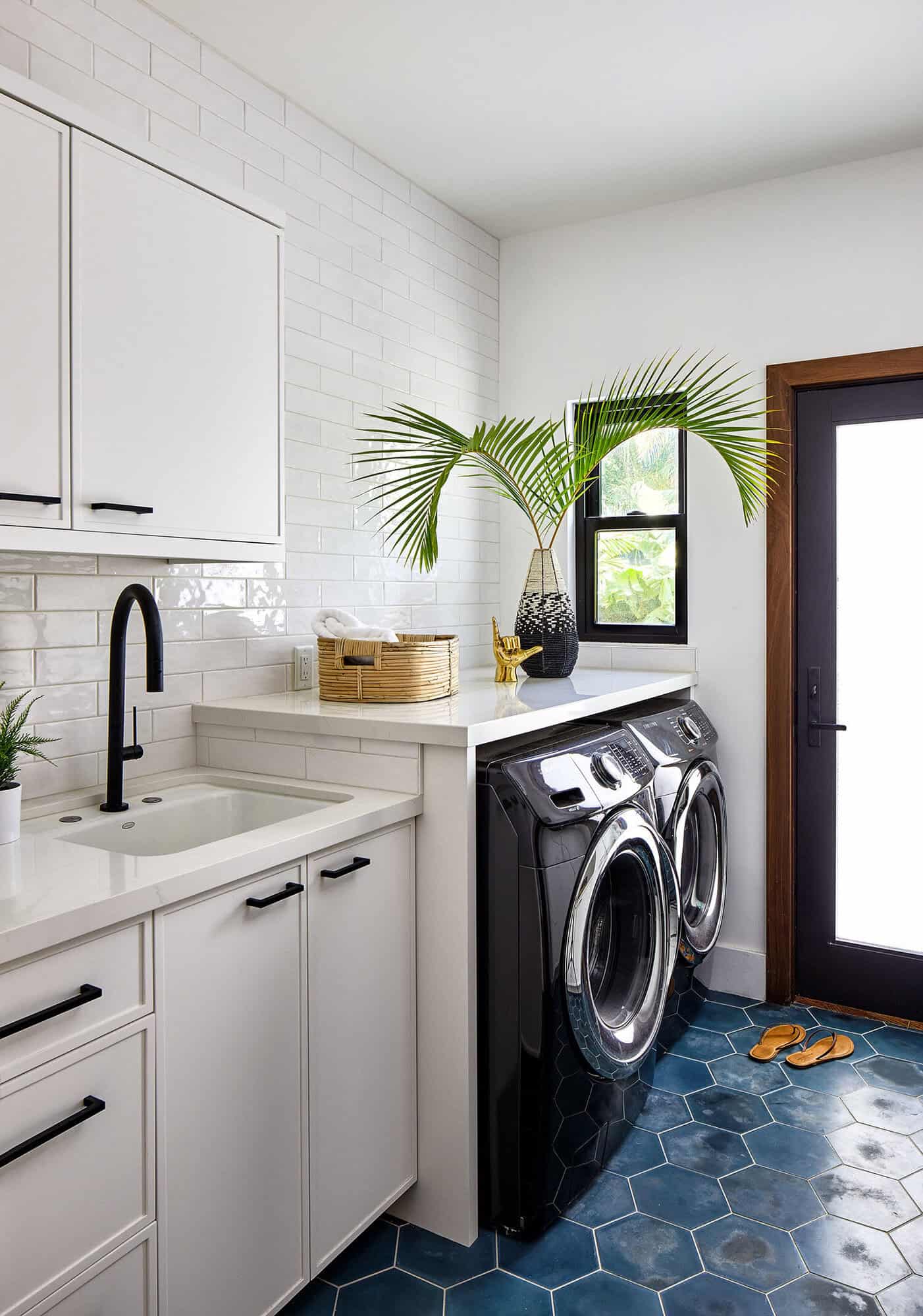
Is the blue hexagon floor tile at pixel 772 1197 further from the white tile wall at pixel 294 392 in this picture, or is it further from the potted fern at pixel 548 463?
the potted fern at pixel 548 463

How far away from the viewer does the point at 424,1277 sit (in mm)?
1699

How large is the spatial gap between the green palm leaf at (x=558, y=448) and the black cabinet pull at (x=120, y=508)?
3.32 ft

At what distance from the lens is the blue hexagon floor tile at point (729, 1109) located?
218 cm

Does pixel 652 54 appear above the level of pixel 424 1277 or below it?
above

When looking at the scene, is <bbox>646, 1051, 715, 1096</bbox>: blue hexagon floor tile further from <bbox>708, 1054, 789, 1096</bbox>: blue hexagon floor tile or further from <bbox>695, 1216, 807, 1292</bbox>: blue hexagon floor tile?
<bbox>695, 1216, 807, 1292</bbox>: blue hexagon floor tile

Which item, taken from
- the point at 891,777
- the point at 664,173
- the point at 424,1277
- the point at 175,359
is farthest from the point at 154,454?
the point at 891,777

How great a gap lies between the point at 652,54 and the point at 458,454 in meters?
1.11

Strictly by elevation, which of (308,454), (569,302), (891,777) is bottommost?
(891,777)

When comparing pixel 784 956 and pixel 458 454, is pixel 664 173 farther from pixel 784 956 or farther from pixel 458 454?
pixel 784 956

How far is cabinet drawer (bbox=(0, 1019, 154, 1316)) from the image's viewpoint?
111 cm

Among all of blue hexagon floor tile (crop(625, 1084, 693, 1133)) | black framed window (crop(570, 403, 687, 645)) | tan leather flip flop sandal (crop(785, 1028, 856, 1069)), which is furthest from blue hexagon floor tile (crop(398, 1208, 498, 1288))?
black framed window (crop(570, 403, 687, 645))

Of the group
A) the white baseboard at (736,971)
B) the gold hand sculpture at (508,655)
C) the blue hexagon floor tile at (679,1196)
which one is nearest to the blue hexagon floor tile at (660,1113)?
the blue hexagon floor tile at (679,1196)

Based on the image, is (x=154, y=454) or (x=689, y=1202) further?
(x=689, y=1202)

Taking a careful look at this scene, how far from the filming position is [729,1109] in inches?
88.4
